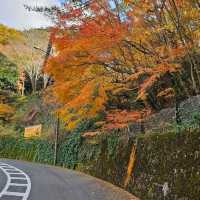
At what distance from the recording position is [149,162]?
13.7m

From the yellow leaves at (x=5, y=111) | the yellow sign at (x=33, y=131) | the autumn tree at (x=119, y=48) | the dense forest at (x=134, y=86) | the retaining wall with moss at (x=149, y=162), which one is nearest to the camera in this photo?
the retaining wall with moss at (x=149, y=162)

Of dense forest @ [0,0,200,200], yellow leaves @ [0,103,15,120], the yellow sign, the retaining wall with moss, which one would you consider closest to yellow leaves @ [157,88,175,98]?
dense forest @ [0,0,200,200]

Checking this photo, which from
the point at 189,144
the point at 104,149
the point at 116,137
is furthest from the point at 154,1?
the point at 104,149

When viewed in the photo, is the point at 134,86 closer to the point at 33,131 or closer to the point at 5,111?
the point at 33,131

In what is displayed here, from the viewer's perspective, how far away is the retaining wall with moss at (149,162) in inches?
415

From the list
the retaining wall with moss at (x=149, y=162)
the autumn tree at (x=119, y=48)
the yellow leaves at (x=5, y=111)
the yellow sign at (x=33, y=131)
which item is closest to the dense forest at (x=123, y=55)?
the autumn tree at (x=119, y=48)

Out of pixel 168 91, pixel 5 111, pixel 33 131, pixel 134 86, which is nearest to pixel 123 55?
pixel 134 86

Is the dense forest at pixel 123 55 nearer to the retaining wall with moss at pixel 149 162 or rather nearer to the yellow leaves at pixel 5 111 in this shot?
the retaining wall with moss at pixel 149 162

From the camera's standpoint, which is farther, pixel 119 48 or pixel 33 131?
pixel 33 131

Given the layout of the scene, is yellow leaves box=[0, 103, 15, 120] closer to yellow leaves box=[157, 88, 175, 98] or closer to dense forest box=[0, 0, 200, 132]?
dense forest box=[0, 0, 200, 132]

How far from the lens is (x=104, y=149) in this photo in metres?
20.8

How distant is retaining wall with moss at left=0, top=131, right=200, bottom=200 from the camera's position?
34.6ft

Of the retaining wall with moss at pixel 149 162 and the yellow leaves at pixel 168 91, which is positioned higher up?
the yellow leaves at pixel 168 91

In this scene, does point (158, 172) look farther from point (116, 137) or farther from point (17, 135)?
point (17, 135)
